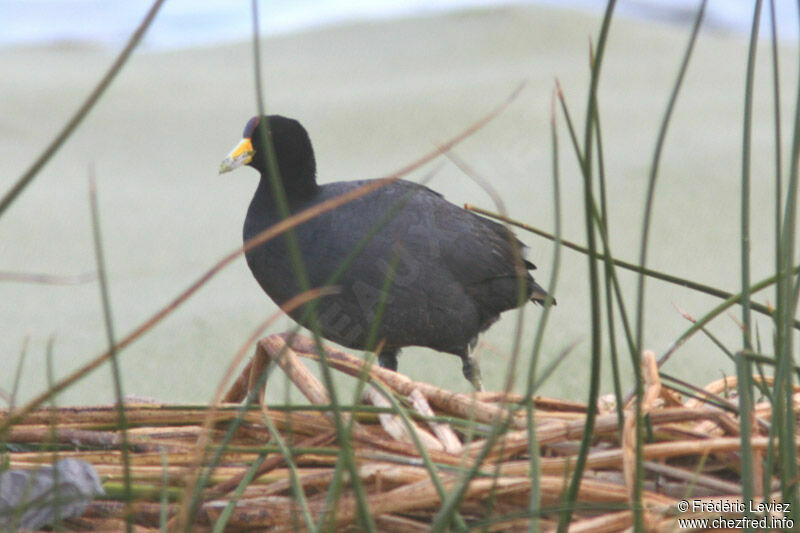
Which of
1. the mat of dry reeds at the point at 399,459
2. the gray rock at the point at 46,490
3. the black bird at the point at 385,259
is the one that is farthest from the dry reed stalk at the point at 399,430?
the black bird at the point at 385,259

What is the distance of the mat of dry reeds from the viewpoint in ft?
1.86

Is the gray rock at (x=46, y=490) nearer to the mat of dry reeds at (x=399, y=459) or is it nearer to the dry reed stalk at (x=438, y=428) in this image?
the mat of dry reeds at (x=399, y=459)

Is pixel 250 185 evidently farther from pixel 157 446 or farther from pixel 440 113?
pixel 157 446

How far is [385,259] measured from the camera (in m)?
1.42

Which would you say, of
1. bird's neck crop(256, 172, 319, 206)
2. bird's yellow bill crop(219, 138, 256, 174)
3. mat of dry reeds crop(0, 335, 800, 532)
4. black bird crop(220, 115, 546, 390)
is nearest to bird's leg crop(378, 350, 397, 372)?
black bird crop(220, 115, 546, 390)

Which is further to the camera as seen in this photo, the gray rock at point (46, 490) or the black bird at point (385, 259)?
the black bird at point (385, 259)

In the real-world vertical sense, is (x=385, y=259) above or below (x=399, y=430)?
above

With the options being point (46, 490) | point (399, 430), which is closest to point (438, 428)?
point (399, 430)

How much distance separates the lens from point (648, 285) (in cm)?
251

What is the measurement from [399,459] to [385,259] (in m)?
0.83

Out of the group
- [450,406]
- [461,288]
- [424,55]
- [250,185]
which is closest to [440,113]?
[250,185]

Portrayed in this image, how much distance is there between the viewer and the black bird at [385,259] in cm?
139

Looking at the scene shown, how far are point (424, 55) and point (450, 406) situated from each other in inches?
164

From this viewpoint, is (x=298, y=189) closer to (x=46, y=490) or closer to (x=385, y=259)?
(x=385, y=259)
